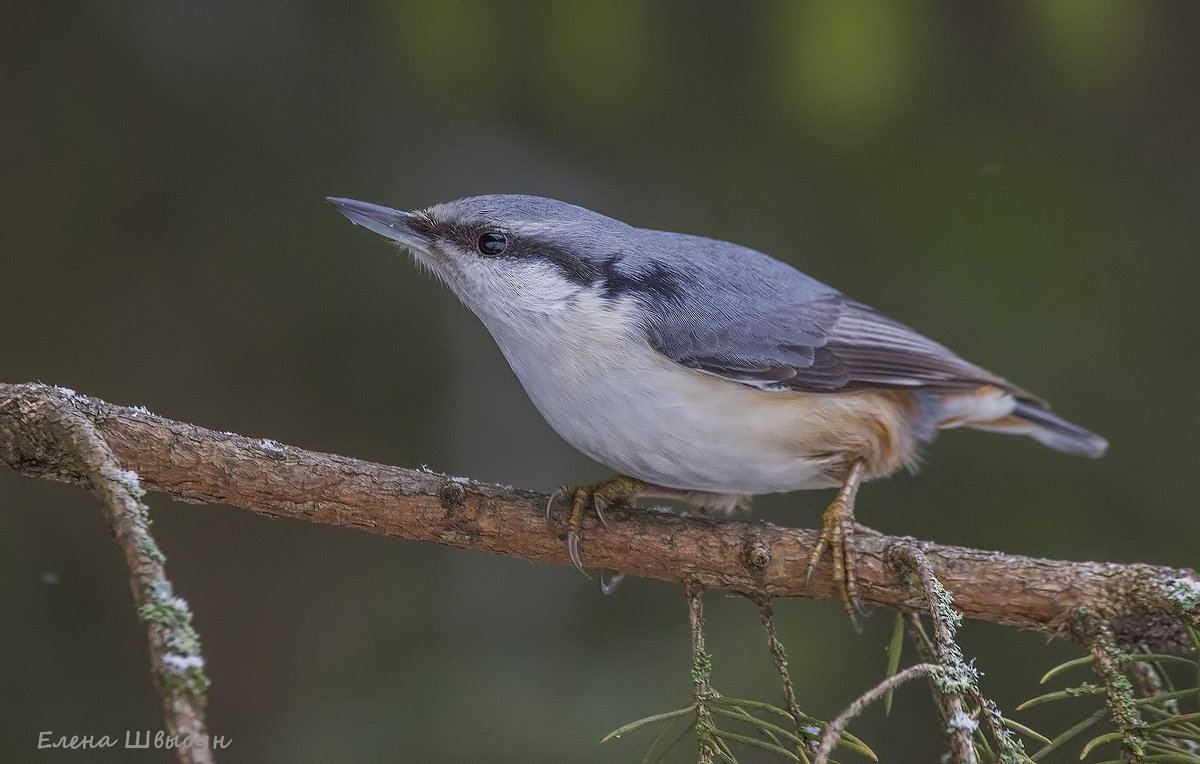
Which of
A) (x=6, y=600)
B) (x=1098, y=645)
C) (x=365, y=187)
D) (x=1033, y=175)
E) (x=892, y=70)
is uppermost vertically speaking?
(x=365, y=187)

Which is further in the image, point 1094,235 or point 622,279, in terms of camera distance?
point 1094,235

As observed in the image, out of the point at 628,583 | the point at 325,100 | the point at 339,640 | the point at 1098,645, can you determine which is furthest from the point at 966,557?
the point at 325,100

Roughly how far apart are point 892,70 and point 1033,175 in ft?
4.29

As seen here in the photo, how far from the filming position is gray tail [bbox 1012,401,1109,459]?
10.2ft

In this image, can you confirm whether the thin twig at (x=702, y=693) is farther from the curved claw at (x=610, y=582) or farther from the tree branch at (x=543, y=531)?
the curved claw at (x=610, y=582)

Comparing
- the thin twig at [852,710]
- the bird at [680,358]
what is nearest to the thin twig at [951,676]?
the thin twig at [852,710]

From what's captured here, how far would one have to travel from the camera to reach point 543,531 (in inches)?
90.1

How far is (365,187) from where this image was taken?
12.2 ft

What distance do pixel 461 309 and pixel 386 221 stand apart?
1.40 metres

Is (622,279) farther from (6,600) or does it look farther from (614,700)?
(6,600)

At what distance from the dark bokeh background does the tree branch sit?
0.95 metres

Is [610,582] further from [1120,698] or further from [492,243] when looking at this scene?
[1120,698]

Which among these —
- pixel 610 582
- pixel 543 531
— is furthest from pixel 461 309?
pixel 543 531

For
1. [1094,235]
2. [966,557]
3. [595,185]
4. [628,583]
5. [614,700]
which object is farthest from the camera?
[595,185]
